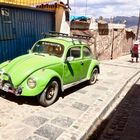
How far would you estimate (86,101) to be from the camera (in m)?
7.69

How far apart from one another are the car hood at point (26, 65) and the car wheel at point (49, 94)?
625mm

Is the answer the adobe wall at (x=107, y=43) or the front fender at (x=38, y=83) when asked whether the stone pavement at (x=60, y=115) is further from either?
the adobe wall at (x=107, y=43)

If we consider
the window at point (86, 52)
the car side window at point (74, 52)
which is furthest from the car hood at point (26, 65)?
the window at point (86, 52)

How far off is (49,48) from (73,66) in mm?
1023

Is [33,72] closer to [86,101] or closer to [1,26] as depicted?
[86,101]

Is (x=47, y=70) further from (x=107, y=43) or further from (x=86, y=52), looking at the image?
(x=107, y=43)

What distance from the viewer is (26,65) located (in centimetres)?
697

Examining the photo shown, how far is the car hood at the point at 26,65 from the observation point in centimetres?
662

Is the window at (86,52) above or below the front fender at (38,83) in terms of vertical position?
above

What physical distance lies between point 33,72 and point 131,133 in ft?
10.3

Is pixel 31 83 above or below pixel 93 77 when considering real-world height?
above

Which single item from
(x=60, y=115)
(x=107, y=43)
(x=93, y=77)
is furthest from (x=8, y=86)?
(x=107, y=43)

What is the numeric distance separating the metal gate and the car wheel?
Answer: 2.83m

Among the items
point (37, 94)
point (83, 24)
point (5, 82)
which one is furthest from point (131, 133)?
point (83, 24)
